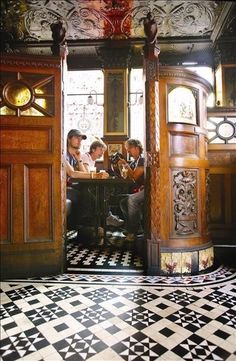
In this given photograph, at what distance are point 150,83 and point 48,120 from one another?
0.96 m

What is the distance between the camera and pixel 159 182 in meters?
2.32

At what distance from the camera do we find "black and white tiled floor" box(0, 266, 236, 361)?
1.29 metres

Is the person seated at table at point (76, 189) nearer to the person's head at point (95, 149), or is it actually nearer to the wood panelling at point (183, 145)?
the person's head at point (95, 149)

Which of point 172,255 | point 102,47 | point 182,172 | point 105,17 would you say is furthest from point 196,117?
point 102,47

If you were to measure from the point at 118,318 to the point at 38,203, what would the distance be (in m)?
1.14

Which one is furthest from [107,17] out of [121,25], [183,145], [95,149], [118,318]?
[118,318]

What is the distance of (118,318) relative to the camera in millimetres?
1608

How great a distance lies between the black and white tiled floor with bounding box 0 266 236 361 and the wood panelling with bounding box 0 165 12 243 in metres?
0.39

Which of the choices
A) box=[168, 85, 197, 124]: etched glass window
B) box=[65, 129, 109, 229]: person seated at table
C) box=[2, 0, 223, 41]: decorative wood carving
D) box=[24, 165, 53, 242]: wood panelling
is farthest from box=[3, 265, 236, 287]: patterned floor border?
box=[2, 0, 223, 41]: decorative wood carving

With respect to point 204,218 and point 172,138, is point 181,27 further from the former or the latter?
point 204,218

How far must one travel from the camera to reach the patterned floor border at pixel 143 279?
216 cm

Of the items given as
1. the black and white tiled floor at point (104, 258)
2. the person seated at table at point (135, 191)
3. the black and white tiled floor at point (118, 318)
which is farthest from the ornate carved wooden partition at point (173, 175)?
the person seated at table at point (135, 191)

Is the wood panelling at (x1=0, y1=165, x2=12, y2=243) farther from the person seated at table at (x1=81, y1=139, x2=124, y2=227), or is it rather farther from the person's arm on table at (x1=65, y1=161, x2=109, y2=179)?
the person seated at table at (x1=81, y1=139, x2=124, y2=227)

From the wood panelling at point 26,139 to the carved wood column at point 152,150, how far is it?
2.94ft
